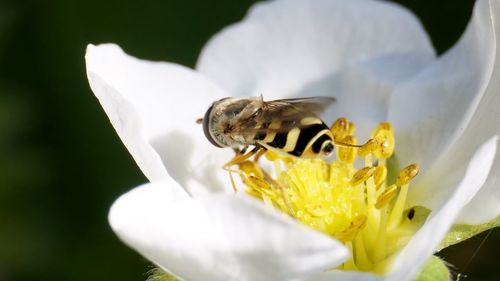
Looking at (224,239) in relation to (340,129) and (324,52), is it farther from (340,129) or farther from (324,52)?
(324,52)

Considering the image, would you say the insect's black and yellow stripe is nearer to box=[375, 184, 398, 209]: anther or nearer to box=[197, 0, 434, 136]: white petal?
box=[375, 184, 398, 209]: anther

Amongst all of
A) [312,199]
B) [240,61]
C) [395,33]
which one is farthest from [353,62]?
[312,199]

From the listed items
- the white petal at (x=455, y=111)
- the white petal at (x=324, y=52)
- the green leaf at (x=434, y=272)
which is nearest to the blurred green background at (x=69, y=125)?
the white petal at (x=324, y=52)

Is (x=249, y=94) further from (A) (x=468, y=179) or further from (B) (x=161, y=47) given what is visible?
Result: (A) (x=468, y=179)

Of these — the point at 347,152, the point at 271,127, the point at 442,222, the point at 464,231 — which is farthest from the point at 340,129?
the point at 442,222

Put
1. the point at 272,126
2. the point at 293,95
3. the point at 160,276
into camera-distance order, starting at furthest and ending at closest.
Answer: the point at 293,95, the point at 272,126, the point at 160,276

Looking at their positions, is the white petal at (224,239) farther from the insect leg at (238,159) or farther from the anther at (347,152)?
the anther at (347,152)
